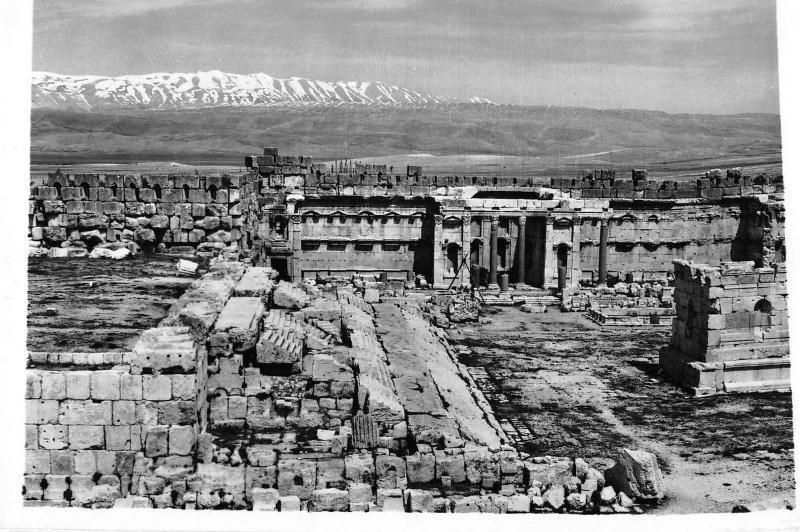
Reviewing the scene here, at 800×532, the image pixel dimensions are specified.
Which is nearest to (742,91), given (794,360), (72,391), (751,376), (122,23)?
(794,360)

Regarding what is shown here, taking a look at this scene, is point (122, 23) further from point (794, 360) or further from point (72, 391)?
point (794, 360)

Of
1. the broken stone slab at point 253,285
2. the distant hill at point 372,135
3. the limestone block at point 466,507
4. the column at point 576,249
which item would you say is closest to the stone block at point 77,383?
the limestone block at point 466,507

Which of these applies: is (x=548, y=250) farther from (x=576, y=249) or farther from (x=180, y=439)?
(x=180, y=439)

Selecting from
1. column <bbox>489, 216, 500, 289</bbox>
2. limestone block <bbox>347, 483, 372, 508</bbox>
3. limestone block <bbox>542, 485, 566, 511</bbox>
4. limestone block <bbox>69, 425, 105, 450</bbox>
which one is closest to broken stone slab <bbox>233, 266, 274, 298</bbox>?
limestone block <bbox>69, 425, 105, 450</bbox>

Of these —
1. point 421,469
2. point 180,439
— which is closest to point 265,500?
point 180,439

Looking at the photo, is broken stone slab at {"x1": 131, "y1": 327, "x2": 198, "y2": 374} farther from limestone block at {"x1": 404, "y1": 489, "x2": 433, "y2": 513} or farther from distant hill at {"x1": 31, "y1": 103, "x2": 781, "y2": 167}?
distant hill at {"x1": 31, "y1": 103, "x2": 781, "y2": 167}

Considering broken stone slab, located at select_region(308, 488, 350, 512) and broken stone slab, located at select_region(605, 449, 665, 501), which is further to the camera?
broken stone slab, located at select_region(605, 449, 665, 501)

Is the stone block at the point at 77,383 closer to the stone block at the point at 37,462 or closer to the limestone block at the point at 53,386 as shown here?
the limestone block at the point at 53,386
